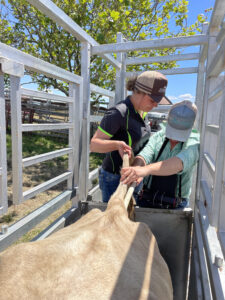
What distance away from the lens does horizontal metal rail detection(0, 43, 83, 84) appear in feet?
5.50

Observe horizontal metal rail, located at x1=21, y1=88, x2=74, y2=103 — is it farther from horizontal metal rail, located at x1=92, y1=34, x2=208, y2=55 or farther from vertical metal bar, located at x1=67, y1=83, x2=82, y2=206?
horizontal metal rail, located at x1=92, y1=34, x2=208, y2=55

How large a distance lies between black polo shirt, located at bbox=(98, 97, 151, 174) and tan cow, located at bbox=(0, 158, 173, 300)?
1.10 meters

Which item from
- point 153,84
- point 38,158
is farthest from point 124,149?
point 38,158

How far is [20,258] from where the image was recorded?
1.07 meters

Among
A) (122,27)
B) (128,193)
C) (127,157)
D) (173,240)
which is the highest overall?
(122,27)

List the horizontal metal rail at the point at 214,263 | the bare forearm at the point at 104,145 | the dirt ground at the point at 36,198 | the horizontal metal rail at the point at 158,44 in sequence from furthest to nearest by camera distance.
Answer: the dirt ground at the point at 36,198 < the horizontal metal rail at the point at 158,44 < the bare forearm at the point at 104,145 < the horizontal metal rail at the point at 214,263

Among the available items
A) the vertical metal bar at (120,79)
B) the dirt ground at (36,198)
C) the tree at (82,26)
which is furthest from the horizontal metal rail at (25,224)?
the tree at (82,26)

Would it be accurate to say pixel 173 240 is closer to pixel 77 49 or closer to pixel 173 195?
pixel 173 195

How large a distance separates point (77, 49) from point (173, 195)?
268 inches

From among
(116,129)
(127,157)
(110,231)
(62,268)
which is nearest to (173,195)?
(127,157)

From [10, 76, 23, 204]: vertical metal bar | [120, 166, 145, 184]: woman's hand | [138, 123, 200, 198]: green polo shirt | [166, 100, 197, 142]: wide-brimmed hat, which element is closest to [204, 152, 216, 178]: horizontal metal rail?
[138, 123, 200, 198]: green polo shirt

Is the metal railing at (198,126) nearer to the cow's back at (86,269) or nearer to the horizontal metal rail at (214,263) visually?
the horizontal metal rail at (214,263)

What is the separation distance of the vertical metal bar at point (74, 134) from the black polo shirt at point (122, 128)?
48 cm

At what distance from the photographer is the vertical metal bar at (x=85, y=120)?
2.88 meters
